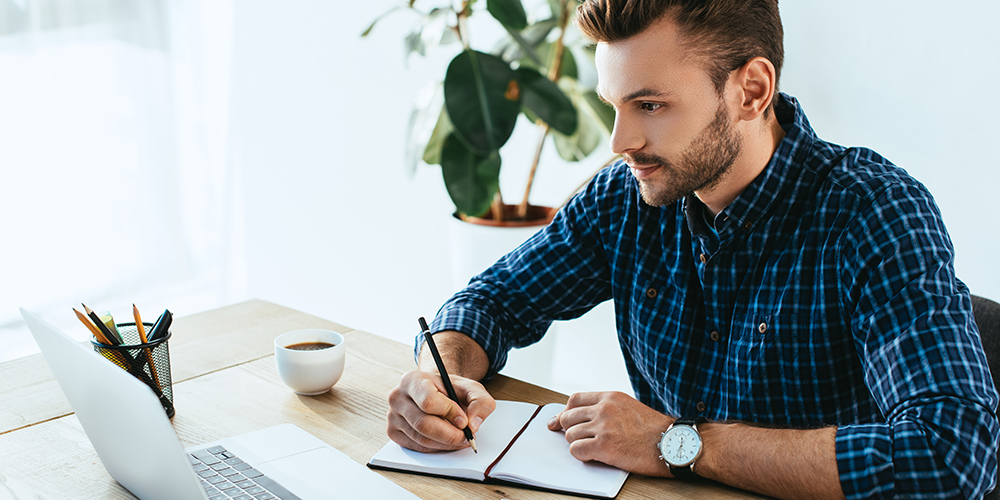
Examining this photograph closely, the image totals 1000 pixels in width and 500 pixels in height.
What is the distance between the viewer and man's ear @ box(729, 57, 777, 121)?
3.68 feet

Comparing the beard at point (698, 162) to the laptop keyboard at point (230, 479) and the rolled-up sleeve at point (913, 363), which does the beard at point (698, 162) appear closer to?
the rolled-up sleeve at point (913, 363)

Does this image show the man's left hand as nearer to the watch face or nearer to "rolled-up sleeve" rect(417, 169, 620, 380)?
the watch face

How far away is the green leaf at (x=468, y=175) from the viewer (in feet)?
7.02

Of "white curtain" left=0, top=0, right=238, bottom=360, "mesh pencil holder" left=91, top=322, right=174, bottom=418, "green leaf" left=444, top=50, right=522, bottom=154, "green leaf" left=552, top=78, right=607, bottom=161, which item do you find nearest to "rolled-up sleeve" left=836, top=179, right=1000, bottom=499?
"mesh pencil holder" left=91, top=322, right=174, bottom=418

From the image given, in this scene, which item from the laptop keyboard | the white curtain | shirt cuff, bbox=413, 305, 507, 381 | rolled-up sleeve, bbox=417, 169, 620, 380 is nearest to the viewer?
the laptop keyboard

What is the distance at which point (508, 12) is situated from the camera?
206 centimetres

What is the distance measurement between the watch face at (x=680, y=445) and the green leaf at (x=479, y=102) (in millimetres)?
1218

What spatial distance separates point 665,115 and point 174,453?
31.4 inches

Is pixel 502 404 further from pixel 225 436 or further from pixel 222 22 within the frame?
pixel 222 22

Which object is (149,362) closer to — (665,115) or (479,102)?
(665,115)

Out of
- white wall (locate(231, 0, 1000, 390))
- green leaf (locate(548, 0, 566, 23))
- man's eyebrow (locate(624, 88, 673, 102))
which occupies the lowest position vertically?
white wall (locate(231, 0, 1000, 390))

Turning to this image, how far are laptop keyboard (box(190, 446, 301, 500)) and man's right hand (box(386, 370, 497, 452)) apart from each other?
173 mm

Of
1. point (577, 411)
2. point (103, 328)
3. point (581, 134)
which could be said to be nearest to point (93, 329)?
point (103, 328)

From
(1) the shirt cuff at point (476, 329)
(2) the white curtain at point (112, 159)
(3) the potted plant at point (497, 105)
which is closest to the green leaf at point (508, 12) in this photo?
(3) the potted plant at point (497, 105)
